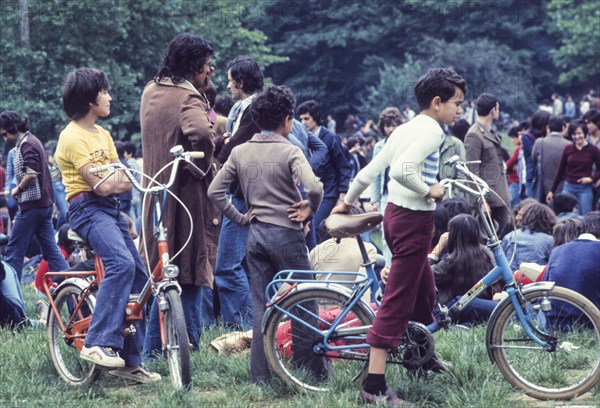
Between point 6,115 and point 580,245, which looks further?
point 6,115

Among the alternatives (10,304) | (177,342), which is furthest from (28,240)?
(177,342)

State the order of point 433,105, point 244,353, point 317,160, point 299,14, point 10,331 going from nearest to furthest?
point 433,105
point 244,353
point 10,331
point 317,160
point 299,14

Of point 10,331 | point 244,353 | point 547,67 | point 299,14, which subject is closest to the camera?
point 244,353

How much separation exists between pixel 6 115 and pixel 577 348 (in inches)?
259

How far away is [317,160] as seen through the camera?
10.1m

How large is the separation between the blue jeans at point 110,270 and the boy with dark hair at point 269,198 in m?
0.62

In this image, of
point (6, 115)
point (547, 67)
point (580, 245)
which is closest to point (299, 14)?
point (547, 67)

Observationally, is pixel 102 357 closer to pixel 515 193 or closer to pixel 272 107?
pixel 272 107

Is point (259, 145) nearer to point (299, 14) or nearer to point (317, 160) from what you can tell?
point (317, 160)


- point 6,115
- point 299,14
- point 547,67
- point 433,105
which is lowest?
point 547,67

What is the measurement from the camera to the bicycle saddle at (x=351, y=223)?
557 centimetres

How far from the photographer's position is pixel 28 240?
9805 mm

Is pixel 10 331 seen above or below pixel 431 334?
below

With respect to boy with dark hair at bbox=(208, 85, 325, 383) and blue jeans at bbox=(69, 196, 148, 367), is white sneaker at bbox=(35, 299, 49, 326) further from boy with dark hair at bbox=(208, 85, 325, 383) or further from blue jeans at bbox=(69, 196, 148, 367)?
boy with dark hair at bbox=(208, 85, 325, 383)
